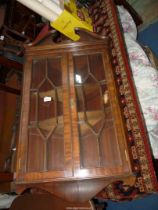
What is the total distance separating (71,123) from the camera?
3.61 feet

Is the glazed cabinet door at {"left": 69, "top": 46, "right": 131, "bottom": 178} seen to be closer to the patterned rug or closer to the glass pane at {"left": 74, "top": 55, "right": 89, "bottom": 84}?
the glass pane at {"left": 74, "top": 55, "right": 89, "bottom": 84}

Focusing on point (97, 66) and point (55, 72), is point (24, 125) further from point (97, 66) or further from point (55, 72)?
point (97, 66)

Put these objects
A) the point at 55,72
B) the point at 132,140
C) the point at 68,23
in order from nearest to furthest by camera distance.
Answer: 1. the point at 132,140
2. the point at 55,72
3. the point at 68,23

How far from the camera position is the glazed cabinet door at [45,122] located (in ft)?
3.31

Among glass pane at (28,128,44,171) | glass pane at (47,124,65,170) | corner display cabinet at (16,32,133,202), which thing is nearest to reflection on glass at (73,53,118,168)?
corner display cabinet at (16,32,133,202)

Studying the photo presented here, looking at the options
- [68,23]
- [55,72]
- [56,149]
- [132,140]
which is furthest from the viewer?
[68,23]

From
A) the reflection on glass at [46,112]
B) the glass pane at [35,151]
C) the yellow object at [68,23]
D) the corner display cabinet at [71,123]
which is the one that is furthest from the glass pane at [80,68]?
the glass pane at [35,151]

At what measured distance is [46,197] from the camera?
4.37ft

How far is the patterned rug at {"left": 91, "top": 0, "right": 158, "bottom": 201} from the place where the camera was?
1.10 metres

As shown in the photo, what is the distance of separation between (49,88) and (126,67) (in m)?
0.56

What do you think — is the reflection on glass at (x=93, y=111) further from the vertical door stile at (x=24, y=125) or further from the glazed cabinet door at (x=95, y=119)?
the vertical door stile at (x=24, y=125)

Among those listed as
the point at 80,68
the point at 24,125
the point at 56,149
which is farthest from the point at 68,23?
the point at 56,149

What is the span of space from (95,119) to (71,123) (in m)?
0.14

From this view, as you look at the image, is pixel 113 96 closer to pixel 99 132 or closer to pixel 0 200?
pixel 99 132
